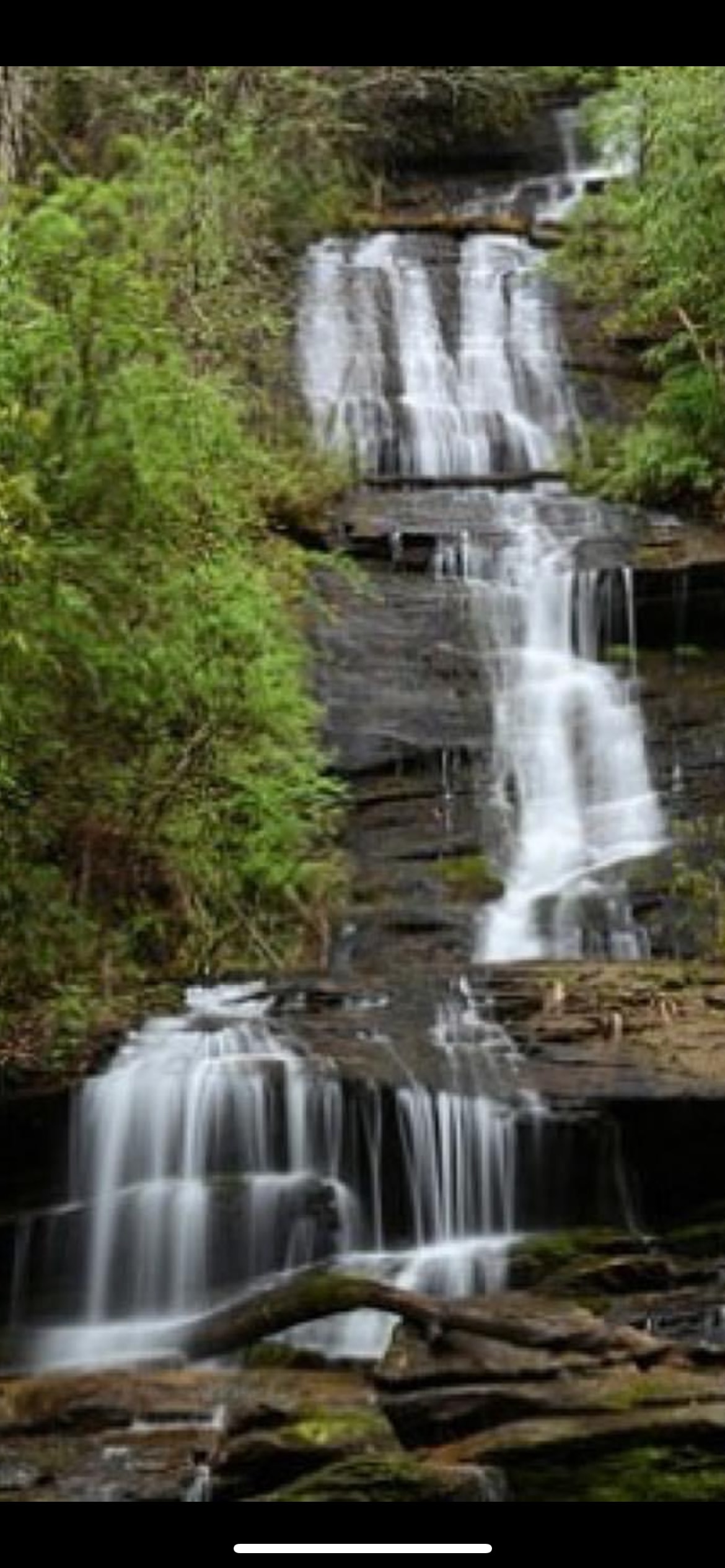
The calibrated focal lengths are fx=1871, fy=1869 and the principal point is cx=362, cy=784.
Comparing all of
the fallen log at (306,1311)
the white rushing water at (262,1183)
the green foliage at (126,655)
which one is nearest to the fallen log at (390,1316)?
the fallen log at (306,1311)

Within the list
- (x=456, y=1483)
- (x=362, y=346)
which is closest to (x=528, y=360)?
(x=362, y=346)

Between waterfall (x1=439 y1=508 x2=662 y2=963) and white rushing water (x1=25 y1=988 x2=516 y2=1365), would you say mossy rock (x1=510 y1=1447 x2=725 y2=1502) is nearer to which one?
white rushing water (x1=25 y1=988 x2=516 y2=1365)

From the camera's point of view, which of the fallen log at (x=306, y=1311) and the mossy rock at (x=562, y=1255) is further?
the mossy rock at (x=562, y=1255)

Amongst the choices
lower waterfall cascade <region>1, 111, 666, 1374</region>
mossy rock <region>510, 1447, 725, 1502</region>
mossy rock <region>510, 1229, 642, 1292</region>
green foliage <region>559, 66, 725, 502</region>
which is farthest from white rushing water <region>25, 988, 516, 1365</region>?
green foliage <region>559, 66, 725, 502</region>

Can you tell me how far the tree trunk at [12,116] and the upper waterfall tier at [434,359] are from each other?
3871 mm

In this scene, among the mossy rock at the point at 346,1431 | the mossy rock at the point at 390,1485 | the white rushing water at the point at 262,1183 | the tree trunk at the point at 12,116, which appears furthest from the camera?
the tree trunk at the point at 12,116

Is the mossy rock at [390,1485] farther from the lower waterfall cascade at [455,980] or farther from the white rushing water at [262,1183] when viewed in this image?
the white rushing water at [262,1183]

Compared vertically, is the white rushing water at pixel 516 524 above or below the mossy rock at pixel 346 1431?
above

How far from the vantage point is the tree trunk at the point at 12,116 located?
1441cm

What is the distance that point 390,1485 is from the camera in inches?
216

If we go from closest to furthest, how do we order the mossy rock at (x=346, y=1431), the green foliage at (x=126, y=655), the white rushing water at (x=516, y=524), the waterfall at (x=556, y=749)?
the mossy rock at (x=346, y=1431) → the green foliage at (x=126, y=655) → the waterfall at (x=556, y=749) → the white rushing water at (x=516, y=524)

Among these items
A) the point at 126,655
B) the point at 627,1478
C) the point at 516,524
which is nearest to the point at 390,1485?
the point at 627,1478

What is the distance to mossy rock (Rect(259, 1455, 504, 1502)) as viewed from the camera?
5430 mm

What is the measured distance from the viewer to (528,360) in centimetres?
1942
